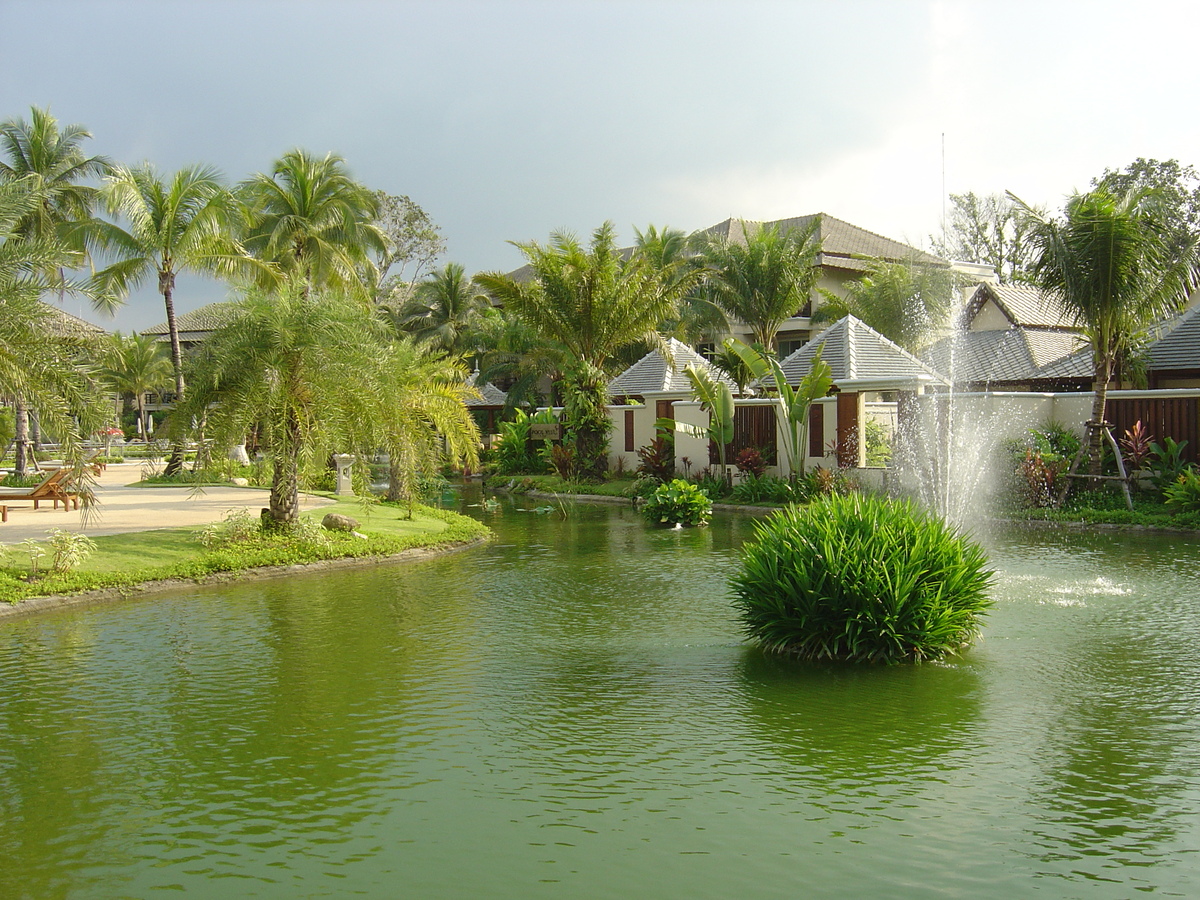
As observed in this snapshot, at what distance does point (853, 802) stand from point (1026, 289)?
35.9m

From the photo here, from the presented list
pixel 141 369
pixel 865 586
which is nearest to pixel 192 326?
pixel 141 369

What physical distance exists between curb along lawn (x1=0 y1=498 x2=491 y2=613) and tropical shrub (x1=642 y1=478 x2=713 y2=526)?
3.89 meters

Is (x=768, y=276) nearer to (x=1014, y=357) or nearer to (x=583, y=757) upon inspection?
(x=1014, y=357)

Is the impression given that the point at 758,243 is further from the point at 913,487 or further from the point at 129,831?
the point at 129,831

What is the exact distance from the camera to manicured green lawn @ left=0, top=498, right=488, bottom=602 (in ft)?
38.7

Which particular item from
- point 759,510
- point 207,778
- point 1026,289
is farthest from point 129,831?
point 1026,289

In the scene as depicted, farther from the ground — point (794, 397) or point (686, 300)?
point (686, 300)

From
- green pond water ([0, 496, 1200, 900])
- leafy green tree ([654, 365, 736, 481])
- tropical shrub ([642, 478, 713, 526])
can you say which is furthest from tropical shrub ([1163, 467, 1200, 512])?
leafy green tree ([654, 365, 736, 481])

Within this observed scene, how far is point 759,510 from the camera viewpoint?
2148 centimetres

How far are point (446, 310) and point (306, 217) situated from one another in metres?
16.3

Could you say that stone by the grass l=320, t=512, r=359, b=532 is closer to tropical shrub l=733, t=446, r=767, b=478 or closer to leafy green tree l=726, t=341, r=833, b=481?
leafy green tree l=726, t=341, r=833, b=481

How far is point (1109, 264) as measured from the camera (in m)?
19.0

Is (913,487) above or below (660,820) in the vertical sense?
above

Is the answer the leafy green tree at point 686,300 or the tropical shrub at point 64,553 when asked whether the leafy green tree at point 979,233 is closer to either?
the leafy green tree at point 686,300
